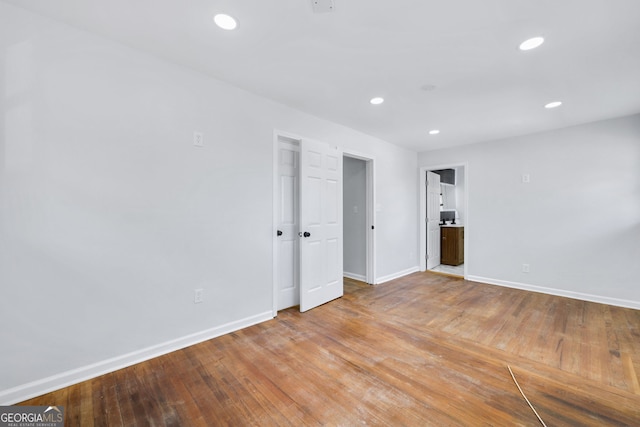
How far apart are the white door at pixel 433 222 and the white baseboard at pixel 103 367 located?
420 cm

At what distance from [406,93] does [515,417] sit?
2.79 meters

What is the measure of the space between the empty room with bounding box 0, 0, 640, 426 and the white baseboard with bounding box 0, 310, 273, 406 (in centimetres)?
1

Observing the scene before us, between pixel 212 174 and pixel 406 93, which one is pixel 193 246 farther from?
pixel 406 93

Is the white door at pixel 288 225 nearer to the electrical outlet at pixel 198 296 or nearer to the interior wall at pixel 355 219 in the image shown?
the electrical outlet at pixel 198 296

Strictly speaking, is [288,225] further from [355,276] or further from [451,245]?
[451,245]

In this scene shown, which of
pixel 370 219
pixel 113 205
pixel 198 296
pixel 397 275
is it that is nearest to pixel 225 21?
pixel 113 205

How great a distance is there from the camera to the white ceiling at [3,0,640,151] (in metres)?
Answer: 1.63

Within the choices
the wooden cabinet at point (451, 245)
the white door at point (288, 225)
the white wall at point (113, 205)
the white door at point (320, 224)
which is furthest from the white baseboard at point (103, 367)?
the wooden cabinet at point (451, 245)

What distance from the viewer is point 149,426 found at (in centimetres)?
146

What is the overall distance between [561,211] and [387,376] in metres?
3.83

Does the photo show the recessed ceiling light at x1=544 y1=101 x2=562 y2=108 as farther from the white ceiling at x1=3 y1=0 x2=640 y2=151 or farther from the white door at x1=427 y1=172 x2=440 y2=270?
the white door at x1=427 y1=172 x2=440 y2=270

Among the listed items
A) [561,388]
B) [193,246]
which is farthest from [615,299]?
[193,246]

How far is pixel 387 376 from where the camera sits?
1.91m

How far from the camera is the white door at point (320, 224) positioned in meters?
3.18
